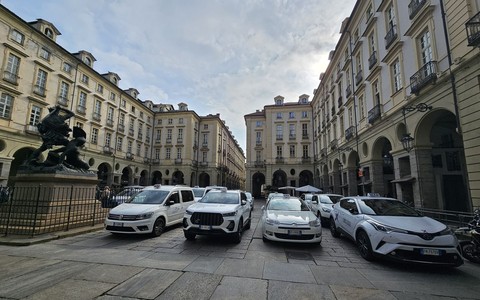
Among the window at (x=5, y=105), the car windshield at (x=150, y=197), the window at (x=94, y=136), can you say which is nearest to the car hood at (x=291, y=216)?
the car windshield at (x=150, y=197)

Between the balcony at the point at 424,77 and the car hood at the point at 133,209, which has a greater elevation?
the balcony at the point at 424,77

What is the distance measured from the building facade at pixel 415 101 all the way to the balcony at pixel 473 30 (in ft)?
0.19

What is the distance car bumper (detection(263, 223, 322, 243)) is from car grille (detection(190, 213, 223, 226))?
64.0 inches

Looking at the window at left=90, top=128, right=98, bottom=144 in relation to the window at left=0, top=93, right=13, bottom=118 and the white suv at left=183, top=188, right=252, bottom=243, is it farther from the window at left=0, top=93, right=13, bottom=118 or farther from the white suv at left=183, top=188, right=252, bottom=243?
the white suv at left=183, top=188, right=252, bottom=243

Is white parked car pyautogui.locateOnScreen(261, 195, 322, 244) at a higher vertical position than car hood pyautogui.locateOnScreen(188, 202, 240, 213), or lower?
lower

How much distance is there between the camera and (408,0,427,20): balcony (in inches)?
473

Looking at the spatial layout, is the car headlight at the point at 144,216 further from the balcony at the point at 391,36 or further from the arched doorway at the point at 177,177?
the arched doorway at the point at 177,177

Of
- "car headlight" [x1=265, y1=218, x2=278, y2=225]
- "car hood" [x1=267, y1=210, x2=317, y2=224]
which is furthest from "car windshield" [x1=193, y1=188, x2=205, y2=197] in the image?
"car headlight" [x1=265, y1=218, x2=278, y2=225]

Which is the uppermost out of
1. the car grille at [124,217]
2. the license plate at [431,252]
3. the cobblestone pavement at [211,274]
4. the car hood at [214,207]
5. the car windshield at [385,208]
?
the car windshield at [385,208]

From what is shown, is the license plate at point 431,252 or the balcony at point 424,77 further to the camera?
→ the balcony at point 424,77

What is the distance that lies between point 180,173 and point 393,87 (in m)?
39.7

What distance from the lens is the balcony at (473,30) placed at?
27.4 feet

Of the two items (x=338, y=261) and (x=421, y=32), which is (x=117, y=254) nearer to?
(x=338, y=261)

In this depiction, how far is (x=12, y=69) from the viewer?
72.6 ft
